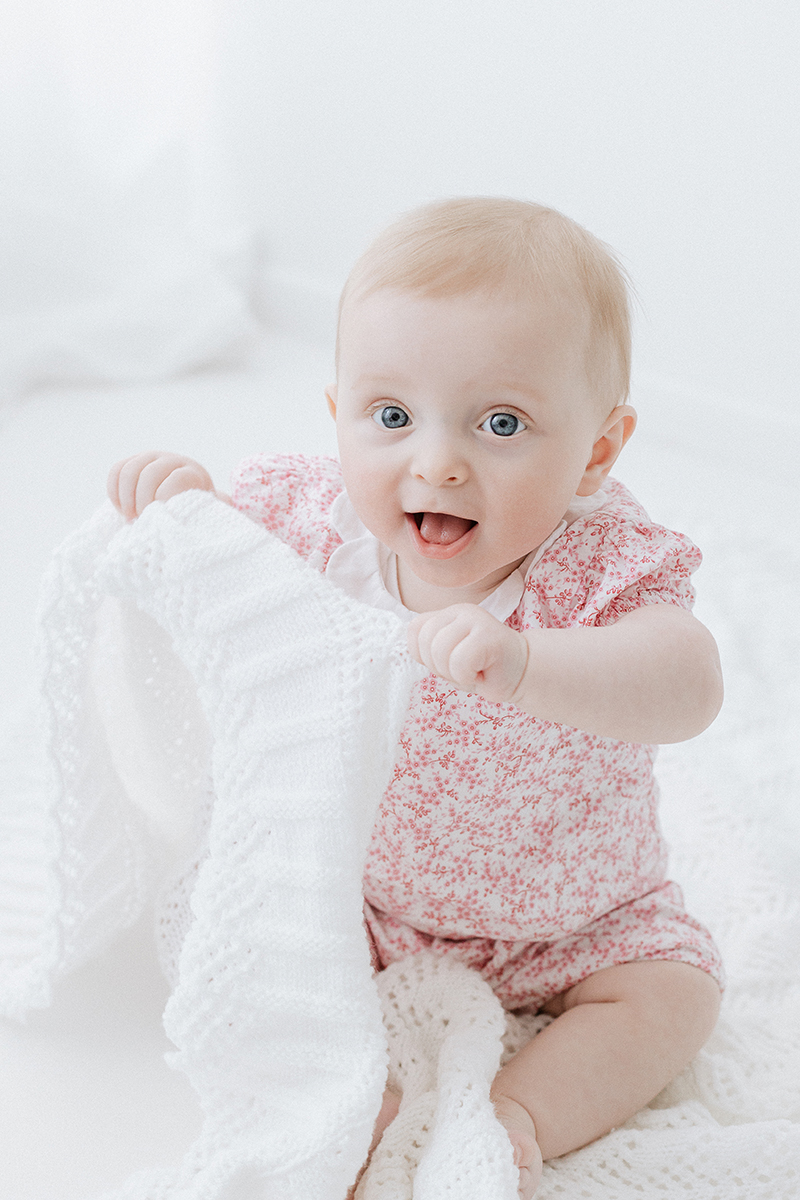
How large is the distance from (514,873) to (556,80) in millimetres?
1300

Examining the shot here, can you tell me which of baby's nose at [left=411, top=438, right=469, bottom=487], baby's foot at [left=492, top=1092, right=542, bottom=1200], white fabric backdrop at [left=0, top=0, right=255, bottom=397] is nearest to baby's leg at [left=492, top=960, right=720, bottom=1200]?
baby's foot at [left=492, top=1092, right=542, bottom=1200]

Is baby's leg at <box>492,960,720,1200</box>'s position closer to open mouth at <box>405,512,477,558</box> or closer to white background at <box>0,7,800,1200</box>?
open mouth at <box>405,512,477,558</box>

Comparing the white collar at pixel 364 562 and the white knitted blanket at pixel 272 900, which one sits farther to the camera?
the white collar at pixel 364 562

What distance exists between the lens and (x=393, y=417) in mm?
677

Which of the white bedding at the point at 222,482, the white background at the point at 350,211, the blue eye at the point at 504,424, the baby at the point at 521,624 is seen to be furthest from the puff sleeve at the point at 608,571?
the white background at the point at 350,211

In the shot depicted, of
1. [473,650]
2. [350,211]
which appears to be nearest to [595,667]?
[473,650]

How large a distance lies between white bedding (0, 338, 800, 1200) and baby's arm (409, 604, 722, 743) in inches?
13.8

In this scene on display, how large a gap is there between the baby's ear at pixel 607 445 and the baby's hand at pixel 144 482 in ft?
0.79

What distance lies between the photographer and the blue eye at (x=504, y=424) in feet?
2.15

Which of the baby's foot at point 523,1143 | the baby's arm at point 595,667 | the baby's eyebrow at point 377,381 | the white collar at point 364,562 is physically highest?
the baby's eyebrow at point 377,381

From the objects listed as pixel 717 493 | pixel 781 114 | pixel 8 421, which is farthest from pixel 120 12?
pixel 717 493

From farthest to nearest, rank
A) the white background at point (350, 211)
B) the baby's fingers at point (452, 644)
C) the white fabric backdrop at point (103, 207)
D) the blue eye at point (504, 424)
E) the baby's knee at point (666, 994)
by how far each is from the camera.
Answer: the white fabric backdrop at point (103, 207)
the white background at point (350, 211)
the baby's knee at point (666, 994)
the blue eye at point (504, 424)
the baby's fingers at point (452, 644)

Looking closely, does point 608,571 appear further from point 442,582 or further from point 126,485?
point 126,485

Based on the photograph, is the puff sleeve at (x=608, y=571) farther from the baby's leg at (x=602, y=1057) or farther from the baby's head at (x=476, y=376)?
the baby's leg at (x=602, y=1057)
